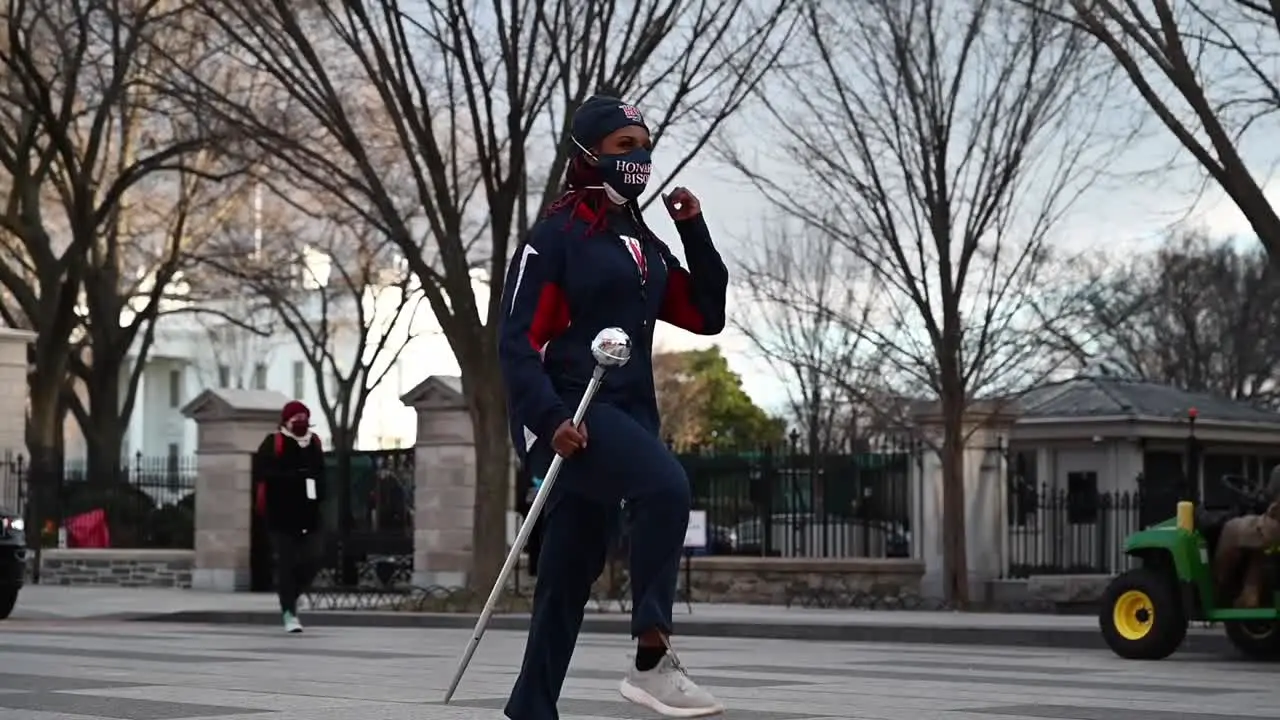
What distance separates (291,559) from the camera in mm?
16625

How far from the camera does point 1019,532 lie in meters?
24.5

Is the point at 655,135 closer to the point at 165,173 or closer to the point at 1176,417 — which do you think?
the point at 1176,417

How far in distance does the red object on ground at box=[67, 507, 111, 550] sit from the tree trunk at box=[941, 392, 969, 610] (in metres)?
12.3

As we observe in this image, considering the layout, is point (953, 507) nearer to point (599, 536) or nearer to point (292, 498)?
point (292, 498)

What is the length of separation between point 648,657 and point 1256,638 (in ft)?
27.1

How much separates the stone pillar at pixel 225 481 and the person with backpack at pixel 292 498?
1043 cm

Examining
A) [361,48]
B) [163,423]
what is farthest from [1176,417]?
[163,423]

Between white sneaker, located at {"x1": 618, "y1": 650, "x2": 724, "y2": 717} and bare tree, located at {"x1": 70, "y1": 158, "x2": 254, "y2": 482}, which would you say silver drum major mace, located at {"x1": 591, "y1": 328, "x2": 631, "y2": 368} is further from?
bare tree, located at {"x1": 70, "y1": 158, "x2": 254, "y2": 482}

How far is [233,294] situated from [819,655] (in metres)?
34.5

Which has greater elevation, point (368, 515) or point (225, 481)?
point (225, 481)

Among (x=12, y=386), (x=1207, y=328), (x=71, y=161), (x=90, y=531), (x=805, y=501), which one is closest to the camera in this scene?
(x=805, y=501)

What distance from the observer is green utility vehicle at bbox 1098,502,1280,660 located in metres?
13.5

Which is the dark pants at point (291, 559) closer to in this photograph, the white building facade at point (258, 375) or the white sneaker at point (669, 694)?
the white sneaker at point (669, 694)

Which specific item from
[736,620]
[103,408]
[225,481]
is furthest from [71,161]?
[736,620]
